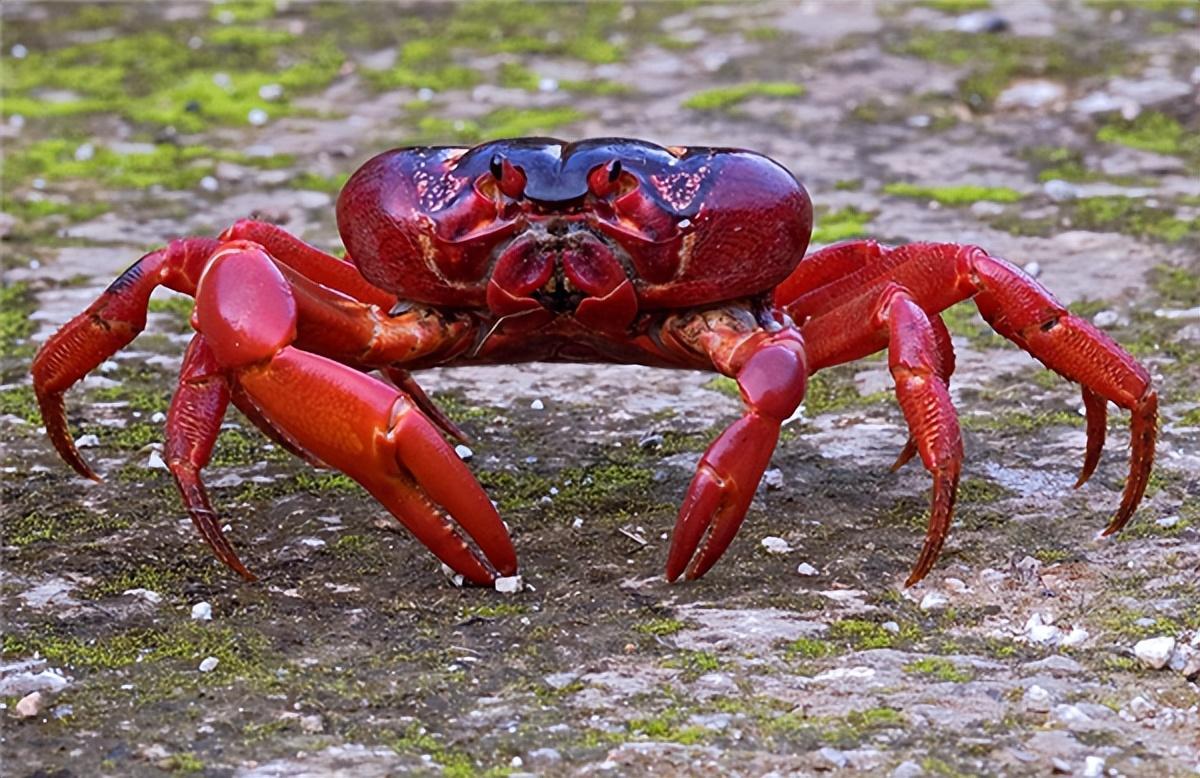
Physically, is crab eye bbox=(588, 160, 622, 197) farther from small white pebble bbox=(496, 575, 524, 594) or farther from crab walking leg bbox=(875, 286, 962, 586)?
small white pebble bbox=(496, 575, 524, 594)

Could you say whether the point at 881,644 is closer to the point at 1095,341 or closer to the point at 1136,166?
the point at 1095,341

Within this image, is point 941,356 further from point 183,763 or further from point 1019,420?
point 183,763

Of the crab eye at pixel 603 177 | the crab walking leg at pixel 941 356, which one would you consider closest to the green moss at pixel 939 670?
the crab walking leg at pixel 941 356

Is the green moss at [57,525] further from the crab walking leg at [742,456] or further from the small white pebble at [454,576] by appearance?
the crab walking leg at [742,456]

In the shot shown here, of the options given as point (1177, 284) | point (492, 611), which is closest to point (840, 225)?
point (1177, 284)

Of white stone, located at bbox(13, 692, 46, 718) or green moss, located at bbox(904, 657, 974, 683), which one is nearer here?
white stone, located at bbox(13, 692, 46, 718)

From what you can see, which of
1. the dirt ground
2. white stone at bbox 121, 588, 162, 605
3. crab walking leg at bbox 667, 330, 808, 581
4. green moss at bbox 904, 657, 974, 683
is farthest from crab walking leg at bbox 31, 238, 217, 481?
green moss at bbox 904, 657, 974, 683
